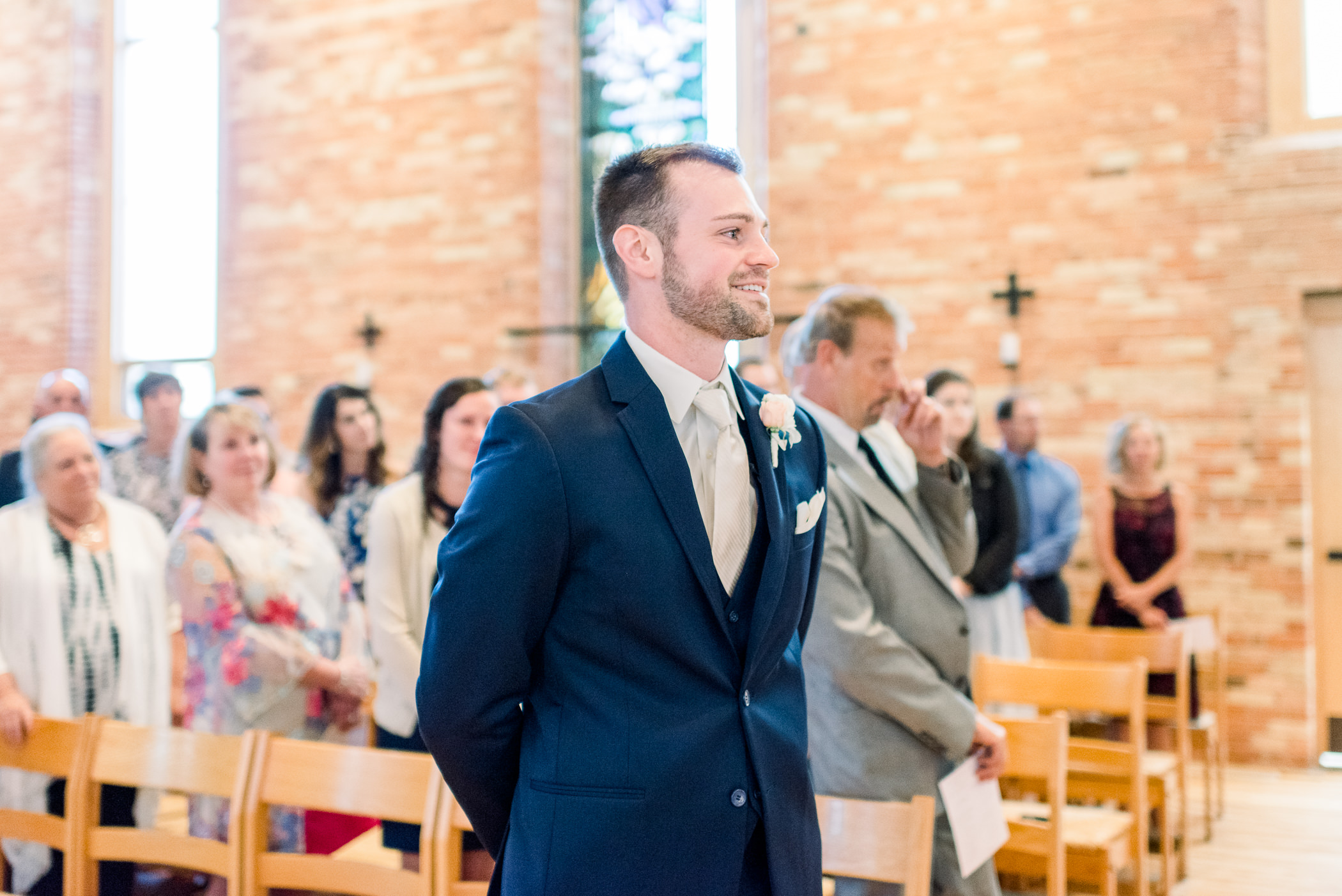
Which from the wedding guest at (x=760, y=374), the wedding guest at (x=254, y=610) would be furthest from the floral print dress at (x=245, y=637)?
the wedding guest at (x=760, y=374)

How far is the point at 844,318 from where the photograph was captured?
7.63 ft

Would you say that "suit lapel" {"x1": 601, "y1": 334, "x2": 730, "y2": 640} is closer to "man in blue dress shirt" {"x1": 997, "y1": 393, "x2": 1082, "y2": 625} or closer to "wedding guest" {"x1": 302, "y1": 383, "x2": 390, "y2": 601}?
"wedding guest" {"x1": 302, "y1": 383, "x2": 390, "y2": 601}

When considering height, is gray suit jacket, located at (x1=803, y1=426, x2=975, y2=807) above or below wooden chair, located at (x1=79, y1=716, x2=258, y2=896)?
above

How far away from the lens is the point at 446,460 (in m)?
3.19

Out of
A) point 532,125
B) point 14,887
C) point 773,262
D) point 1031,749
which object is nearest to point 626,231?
point 773,262

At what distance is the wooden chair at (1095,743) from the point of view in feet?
9.84

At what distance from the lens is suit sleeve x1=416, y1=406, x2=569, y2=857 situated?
1.29 meters

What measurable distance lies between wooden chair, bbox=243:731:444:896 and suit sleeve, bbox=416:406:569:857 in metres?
0.84

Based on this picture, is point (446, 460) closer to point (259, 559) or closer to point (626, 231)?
point (259, 559)

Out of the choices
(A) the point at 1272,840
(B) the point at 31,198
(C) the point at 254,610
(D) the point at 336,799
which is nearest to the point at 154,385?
(C) the point at 254,610

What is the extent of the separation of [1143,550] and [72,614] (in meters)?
4.31

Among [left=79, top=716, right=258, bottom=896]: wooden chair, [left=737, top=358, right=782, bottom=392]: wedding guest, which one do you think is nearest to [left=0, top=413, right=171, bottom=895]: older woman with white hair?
[left=79, top=716, right=258, bottom=896]: wooden chair

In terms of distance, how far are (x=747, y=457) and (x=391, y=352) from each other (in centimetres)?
674

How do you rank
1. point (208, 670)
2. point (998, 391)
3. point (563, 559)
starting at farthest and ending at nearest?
1. point (998, 391)
2. point (208, 670)
3. point (563, 559)
